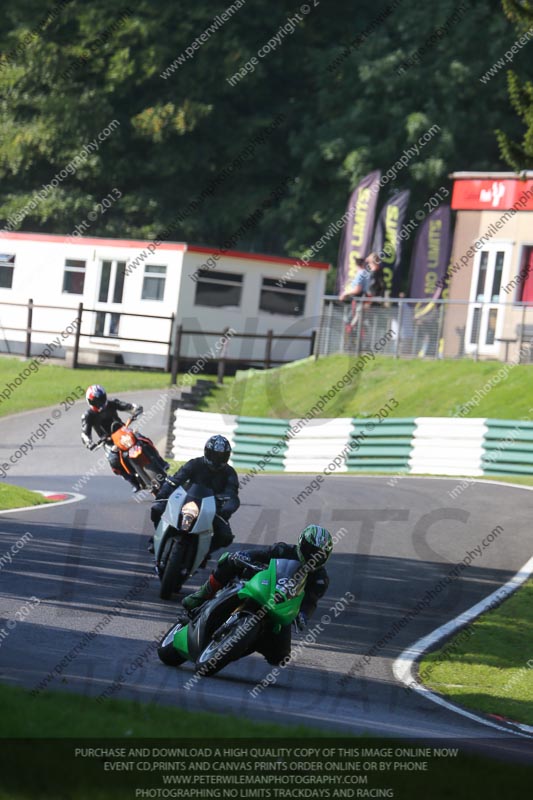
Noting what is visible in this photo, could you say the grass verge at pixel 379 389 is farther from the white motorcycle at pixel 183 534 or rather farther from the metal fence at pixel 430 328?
the white motorcycle at pixel 183 534

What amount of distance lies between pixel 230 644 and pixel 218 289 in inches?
1164

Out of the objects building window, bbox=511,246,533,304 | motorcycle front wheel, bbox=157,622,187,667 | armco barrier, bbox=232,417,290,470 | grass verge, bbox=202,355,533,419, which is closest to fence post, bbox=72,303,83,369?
grass verge, bbox=202,355,533,419

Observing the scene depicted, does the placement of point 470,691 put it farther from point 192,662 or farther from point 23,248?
point 23,248

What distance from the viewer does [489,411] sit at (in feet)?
80.8

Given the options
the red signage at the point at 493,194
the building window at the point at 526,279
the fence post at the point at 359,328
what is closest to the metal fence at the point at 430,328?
the fence post at the point at 359,328

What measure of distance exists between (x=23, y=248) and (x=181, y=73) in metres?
12.7

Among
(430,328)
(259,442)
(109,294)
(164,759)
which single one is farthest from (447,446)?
(109,294)

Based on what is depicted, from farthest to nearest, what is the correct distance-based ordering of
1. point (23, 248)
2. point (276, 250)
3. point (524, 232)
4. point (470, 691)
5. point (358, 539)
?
point (276, 250) < point (23, 248) < point (524, 232) < point (358, 539) < point (470, 691)

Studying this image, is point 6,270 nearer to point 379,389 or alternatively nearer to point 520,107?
point 379,389

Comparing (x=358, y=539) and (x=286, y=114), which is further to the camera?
(x=286, y=114)

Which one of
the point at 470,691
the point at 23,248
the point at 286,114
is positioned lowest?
the point at 470,691

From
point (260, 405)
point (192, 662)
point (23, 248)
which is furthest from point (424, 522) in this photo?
point (23, 248)

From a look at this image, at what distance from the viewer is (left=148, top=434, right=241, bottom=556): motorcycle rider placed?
1174cm

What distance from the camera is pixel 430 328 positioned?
27.8 metres
